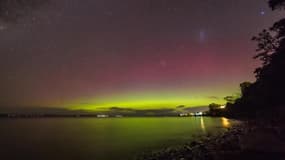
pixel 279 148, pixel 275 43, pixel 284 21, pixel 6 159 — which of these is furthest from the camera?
pixel 275 43

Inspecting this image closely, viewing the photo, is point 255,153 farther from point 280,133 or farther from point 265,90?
point 265,90

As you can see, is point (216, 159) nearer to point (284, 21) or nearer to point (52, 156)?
point (284, 21)

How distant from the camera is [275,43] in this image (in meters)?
47.5

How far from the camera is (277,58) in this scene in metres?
37.9

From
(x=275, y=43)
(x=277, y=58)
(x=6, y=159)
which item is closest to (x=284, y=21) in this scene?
(x=277, y=58)

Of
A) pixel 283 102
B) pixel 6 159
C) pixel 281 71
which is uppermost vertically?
pixel 281 71

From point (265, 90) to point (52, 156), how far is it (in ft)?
85.2

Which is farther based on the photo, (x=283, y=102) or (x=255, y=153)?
(x=283, y=102)

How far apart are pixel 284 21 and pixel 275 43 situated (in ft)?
40.0

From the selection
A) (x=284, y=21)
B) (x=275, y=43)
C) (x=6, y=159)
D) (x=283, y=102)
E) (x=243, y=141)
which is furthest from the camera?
(x=275, y=43)

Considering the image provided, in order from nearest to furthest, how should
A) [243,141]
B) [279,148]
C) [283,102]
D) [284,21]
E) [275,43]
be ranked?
1. [279,148]
2. [243,141]
3. [284,21]
4. [283,102]
5. [275,43]

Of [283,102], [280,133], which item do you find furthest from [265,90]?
[280,133]

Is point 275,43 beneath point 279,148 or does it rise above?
above

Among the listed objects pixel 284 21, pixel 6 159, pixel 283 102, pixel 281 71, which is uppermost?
pixel 284 21
